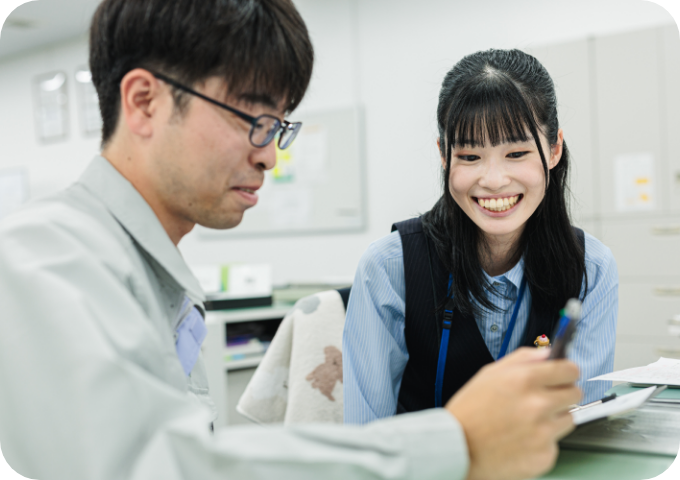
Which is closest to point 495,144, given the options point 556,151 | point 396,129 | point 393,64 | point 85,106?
point 556,151

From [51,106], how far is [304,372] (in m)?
4.82

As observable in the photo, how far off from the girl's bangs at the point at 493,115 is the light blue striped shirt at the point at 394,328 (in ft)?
0.91

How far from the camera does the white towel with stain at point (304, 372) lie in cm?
141

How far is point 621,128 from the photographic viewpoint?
8.84 ft

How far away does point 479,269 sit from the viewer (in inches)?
48.1

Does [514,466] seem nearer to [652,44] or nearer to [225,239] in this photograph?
[652,44]

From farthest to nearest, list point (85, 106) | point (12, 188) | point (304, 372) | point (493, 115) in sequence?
point (12, 188) < point (85, 106) < point (304, 372) < point (493, 115)

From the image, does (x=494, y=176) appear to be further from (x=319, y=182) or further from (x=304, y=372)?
(x=319, y=182)

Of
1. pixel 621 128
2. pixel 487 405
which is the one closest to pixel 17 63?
pixel 621 128

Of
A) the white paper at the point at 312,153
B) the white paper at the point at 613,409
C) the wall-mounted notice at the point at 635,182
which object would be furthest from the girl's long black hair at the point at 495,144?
the white paper at the point at 312,153

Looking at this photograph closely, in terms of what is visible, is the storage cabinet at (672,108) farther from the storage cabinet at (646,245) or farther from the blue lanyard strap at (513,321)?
the blue lanyard strap at (513,321)

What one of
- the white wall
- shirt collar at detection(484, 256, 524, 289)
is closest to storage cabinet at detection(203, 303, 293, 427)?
the white wall

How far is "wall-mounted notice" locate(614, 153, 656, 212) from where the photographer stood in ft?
8.70

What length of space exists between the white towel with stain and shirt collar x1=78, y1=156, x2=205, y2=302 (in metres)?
0.74
